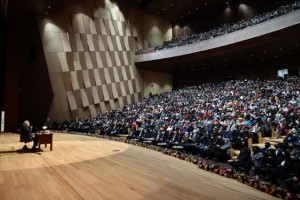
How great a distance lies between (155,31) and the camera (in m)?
22.5

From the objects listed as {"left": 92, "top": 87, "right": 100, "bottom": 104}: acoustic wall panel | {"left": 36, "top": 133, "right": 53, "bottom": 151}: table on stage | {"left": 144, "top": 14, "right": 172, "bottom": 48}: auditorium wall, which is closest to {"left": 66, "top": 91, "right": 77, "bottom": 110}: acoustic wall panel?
{"left": 92, "top": 87, "right": 100, "bottom": 104}: acoustic wall panel

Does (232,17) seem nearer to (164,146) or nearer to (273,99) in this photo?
(273,99)

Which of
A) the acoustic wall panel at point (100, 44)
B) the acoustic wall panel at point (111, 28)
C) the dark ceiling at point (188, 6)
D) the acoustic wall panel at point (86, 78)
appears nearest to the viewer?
the acoustic wall panel at point (86, 78)

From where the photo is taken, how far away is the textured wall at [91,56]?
1460cm

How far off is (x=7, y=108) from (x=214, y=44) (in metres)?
11.3

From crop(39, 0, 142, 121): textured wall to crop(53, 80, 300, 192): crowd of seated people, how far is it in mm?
1361

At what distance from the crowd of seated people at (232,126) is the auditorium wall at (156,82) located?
4971 millimetres

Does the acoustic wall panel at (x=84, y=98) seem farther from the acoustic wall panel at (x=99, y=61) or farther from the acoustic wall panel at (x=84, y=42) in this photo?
the acoustic wall panel at (x=84, y=42)

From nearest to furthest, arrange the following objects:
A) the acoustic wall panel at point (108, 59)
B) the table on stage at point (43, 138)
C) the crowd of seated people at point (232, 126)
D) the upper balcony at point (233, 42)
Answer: the crowd of seated people at point (232, 126)
the table on stage at point (43, 138)
the upper balcony at point (233, 42)
the acoustic wall panel at point (108, 59)

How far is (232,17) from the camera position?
20953mm

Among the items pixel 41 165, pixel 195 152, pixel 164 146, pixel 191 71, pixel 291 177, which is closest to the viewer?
pixel 291 177

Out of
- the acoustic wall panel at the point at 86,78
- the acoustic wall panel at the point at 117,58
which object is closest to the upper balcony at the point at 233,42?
the acoustic wall panel at the point at 117,58

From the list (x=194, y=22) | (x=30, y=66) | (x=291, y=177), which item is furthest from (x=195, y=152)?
(x=194, y=22)

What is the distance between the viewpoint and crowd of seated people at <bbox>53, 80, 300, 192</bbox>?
4699 mm
